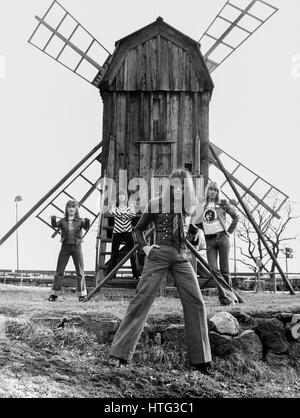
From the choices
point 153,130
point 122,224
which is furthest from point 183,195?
point 153,130

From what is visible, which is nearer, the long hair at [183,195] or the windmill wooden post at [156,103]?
the long hair at [183,195]

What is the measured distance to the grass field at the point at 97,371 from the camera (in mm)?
6637

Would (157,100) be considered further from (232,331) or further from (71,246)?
(232,331)

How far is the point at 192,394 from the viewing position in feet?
22.7

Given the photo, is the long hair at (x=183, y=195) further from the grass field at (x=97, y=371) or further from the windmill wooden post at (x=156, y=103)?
the windmill wooden post at (x=156, y=103)

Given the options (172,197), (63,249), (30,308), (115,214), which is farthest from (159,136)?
(172,197)

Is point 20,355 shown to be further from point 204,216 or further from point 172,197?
point 204,216

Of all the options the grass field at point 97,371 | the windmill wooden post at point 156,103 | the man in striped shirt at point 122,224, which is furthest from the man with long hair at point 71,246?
the windmill wooden post at point 156,103

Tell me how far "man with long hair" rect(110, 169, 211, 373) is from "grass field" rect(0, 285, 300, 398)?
0.29 m

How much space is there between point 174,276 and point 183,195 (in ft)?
3.19

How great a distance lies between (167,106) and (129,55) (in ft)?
5.21

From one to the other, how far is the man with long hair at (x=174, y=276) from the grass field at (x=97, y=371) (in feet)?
0.96

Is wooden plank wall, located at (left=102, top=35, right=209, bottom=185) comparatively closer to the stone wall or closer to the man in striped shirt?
the man in striped shirt

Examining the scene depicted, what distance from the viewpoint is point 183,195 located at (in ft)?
24.6
